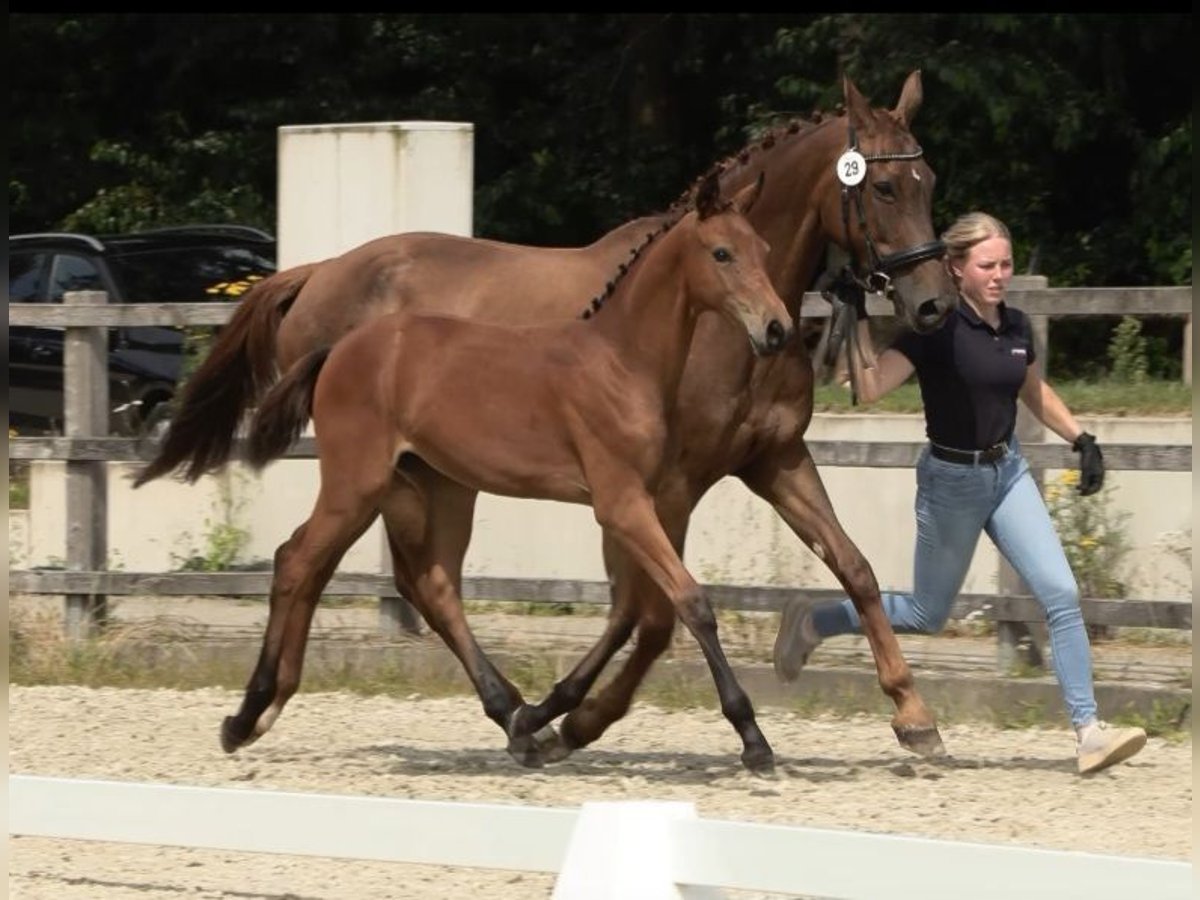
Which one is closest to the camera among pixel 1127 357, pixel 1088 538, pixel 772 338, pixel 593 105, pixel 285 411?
Result: pixel 772 338

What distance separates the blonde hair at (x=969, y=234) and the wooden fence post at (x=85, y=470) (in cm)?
444

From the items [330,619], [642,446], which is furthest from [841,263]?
[330,619]

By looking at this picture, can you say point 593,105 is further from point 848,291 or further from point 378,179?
point 848,291

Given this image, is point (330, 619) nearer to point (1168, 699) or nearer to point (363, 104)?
point (1168, 699)

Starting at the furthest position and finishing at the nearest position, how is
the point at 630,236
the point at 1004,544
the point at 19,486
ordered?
the point at 19,486, the point at 630,236, the point at 1004,544

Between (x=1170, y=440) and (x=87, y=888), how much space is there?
670cm

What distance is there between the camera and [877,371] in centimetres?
691

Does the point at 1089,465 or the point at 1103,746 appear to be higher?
the point at 1089,465

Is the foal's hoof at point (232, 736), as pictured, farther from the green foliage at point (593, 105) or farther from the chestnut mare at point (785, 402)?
the green foliage at point (593, 105)

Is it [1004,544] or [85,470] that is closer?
[1004,544]

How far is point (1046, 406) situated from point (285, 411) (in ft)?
8.05

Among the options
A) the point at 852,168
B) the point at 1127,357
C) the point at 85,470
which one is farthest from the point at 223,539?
the point at 1127,357

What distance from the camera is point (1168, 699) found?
814 centimetres

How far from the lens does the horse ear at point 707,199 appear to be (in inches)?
265
